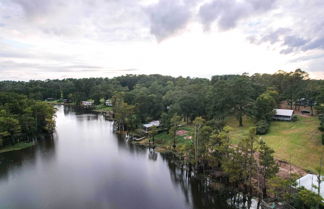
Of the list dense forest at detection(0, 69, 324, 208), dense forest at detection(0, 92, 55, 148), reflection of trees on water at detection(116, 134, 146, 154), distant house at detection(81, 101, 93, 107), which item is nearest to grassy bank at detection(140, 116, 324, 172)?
dense forest at detection(0, 69, 324, 208)

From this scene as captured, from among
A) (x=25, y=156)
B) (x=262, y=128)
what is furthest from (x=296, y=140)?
(x=25, y=156)

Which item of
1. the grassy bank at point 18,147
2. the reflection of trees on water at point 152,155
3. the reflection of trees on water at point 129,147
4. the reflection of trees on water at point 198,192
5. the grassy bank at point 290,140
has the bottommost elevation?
the reflection of trees on water at point 198,192

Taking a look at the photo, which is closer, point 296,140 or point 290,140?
point 296,140

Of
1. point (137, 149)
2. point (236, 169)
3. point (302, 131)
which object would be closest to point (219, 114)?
point (302, 131)

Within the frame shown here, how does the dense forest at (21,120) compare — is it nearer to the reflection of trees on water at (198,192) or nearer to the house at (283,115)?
the reflection of trees on water at (198,192)

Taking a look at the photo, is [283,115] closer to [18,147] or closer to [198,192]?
[198,192]

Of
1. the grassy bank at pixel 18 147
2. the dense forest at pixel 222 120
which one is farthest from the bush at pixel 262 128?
the grassy bank at pixel 18 147
